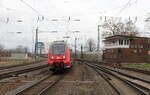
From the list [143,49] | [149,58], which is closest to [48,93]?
[143,49]

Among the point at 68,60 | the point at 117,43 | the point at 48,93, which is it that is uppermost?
the point at 117,43

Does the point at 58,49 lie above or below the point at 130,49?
below

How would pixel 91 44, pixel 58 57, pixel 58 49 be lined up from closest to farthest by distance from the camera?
pixel 58 57 → pixel 58 49 → pixel 91 44

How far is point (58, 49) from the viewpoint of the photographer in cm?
2169

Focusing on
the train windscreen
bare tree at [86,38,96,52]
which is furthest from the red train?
bare tree at [86,38,96,52]

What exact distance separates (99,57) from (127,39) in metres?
9.62

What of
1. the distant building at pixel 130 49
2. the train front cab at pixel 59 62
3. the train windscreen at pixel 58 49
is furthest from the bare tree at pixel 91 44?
the train front cab at pixel 59 62

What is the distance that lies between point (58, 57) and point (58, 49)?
0.91 meters

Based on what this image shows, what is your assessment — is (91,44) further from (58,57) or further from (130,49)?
(58,57)

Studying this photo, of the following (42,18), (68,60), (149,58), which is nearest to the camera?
(68,60)

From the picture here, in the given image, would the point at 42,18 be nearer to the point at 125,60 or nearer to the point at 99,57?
the point at 125,60

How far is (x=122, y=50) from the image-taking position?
149 ft

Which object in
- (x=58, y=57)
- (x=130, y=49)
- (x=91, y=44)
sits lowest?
(x=58, y=57)

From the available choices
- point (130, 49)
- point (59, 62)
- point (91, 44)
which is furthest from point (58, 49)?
point (91, 44)
